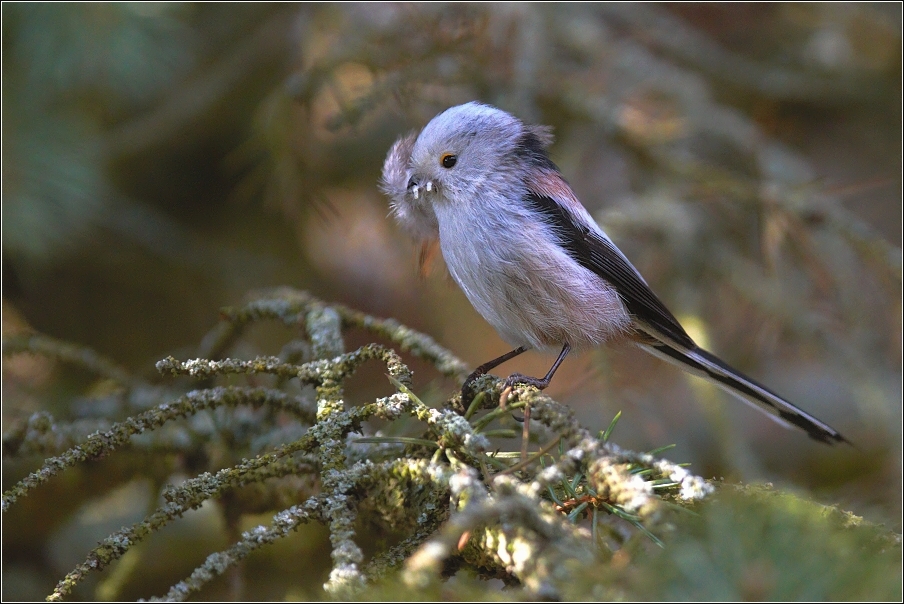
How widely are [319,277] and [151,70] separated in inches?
42.9

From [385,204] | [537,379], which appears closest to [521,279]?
[537,379]

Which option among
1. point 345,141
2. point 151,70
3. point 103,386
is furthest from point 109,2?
point 103,386

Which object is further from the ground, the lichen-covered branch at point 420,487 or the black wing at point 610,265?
the black wing at point 610,265

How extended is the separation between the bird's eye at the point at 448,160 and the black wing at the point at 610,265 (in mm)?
244

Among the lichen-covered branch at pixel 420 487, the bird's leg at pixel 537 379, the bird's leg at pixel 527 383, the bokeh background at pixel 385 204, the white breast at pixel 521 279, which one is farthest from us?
the bokeh background at pixel 385 204

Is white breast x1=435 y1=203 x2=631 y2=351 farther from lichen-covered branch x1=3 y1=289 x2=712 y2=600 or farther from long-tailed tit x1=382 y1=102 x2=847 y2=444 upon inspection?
lichen-covered branch x1=3 y1=289 x2=712 y2=600

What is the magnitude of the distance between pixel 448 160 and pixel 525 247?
38cm

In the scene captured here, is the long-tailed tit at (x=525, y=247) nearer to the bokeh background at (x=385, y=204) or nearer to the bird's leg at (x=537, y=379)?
the bird's leg at (x=537, y=379)

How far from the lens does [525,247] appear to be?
1.92 m

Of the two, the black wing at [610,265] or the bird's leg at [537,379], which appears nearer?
the bird's leg at [537,379]

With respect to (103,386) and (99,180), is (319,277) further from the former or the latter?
(103,386)

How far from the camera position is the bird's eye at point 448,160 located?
2.08 m

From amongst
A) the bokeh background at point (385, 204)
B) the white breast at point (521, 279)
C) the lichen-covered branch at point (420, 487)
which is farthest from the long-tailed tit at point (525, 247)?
the lichen-covered branch at point (420, 487)

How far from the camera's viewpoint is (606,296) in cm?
210
